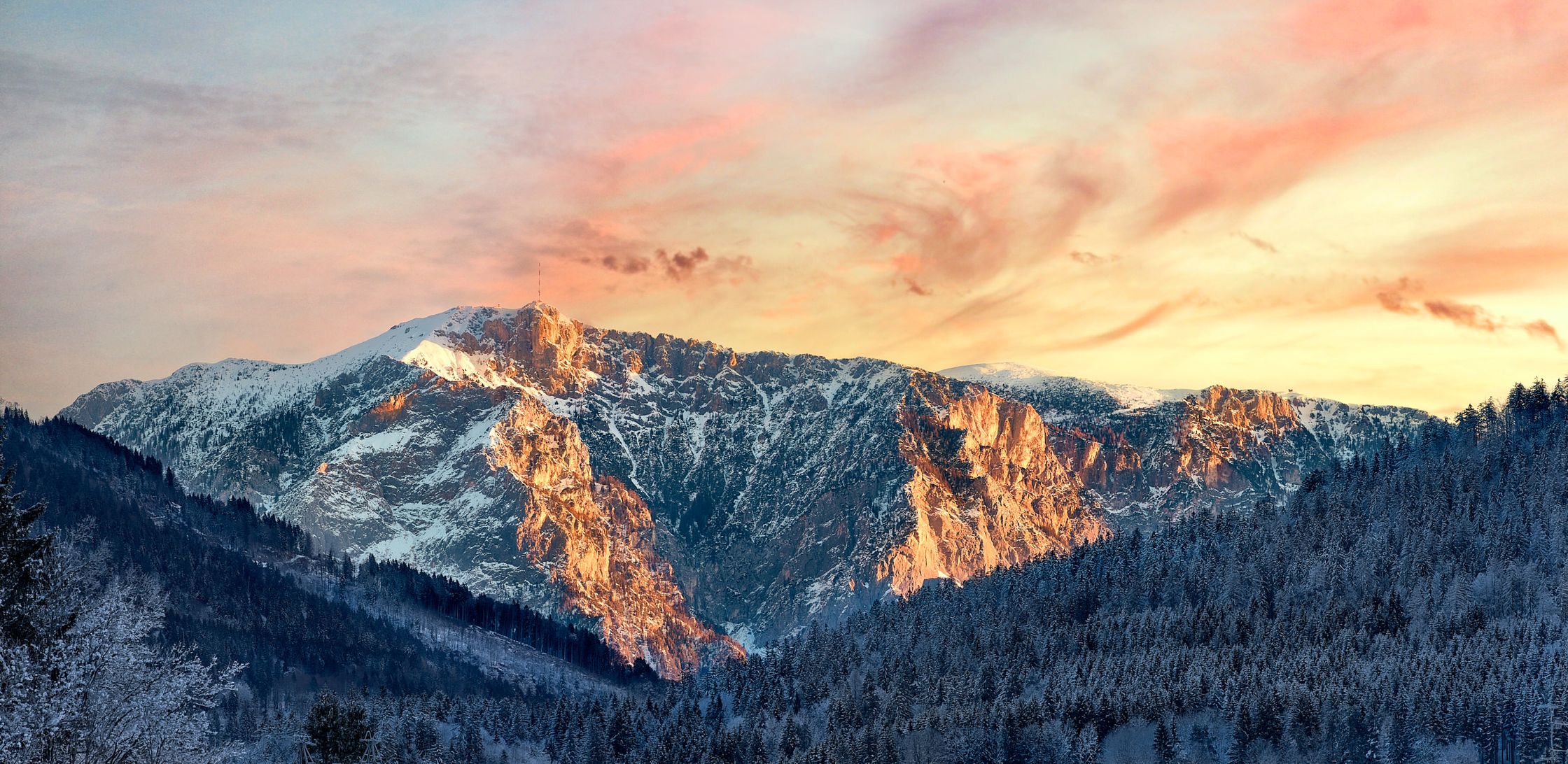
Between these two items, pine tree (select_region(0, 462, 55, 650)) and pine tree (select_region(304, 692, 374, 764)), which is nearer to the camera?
pine tree (select_region(0, 462, 55, 650))

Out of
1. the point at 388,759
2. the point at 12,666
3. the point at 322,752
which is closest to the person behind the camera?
the point at 12,666

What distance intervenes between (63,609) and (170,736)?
6.97 m

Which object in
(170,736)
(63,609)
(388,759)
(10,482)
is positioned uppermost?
(10,482)

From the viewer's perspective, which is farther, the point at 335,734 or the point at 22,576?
the point at 335,734

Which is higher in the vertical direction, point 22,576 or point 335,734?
point 22,576

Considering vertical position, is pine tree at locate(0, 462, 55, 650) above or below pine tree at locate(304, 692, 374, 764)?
above

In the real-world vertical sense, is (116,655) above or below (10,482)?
below

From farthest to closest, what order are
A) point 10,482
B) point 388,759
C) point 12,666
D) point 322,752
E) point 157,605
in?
point 388,759
point 322,752
point 157,605
point 10,482
point 12,666

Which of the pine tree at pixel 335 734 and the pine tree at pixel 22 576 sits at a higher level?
the pine tree at pixel 22 576

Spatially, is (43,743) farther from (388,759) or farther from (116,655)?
(388,759)

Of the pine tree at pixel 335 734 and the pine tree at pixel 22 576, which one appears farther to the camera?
the pine tree at pixel 335 734

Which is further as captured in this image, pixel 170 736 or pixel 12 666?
pixel 170 736

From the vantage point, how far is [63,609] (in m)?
60.8

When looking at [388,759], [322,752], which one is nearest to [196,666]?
[322,752]
